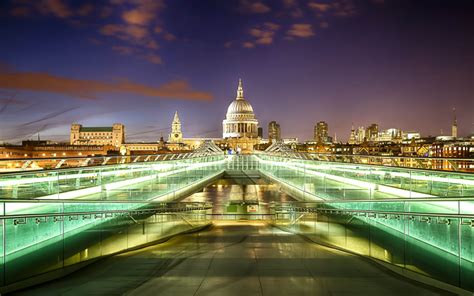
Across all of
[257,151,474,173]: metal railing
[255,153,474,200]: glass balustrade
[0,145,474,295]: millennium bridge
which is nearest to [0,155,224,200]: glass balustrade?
[0,145,474,295]: millennium bridge

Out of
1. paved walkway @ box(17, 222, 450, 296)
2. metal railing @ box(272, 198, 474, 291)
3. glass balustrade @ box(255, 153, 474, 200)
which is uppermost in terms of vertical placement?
glass balustrade @ box(255, 153, 474, 200)

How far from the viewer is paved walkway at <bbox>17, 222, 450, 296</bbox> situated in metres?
6.44

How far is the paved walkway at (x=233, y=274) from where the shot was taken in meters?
6.44

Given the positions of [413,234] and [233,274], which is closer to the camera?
[233,274]

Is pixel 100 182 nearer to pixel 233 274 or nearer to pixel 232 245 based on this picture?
pixel 232 245

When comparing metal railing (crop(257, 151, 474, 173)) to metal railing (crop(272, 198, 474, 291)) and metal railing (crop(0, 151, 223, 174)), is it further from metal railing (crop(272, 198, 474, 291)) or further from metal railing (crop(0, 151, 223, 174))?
metal railing (crop(0, 151, 223, 174))

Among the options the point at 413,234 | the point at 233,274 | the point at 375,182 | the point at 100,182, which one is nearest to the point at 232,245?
the point at 233,274

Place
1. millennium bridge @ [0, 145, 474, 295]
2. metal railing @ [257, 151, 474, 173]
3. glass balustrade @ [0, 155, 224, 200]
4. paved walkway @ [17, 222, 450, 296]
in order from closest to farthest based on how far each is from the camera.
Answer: paved walkway @ [17, 222, 450, 296] < millennium bridge @ [0, 145, 474, 295] < glass balustrade @ [0, 155, 224, 200] < metal railing @ [257, 151, 474, 173]

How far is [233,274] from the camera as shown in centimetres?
729

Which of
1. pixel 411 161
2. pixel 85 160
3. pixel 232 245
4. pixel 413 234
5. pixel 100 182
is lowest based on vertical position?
pixel 232 245

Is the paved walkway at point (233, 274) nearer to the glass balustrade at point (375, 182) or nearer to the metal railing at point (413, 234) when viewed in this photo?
the metal railing at point (413, 234)

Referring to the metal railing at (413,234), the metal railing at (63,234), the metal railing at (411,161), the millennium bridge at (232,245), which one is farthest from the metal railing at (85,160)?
the metal railing at (411,161)

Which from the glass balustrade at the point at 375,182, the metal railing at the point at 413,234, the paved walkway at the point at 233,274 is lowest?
the paved walkway at the point at 233,274

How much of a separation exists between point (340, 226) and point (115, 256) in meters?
5.38
